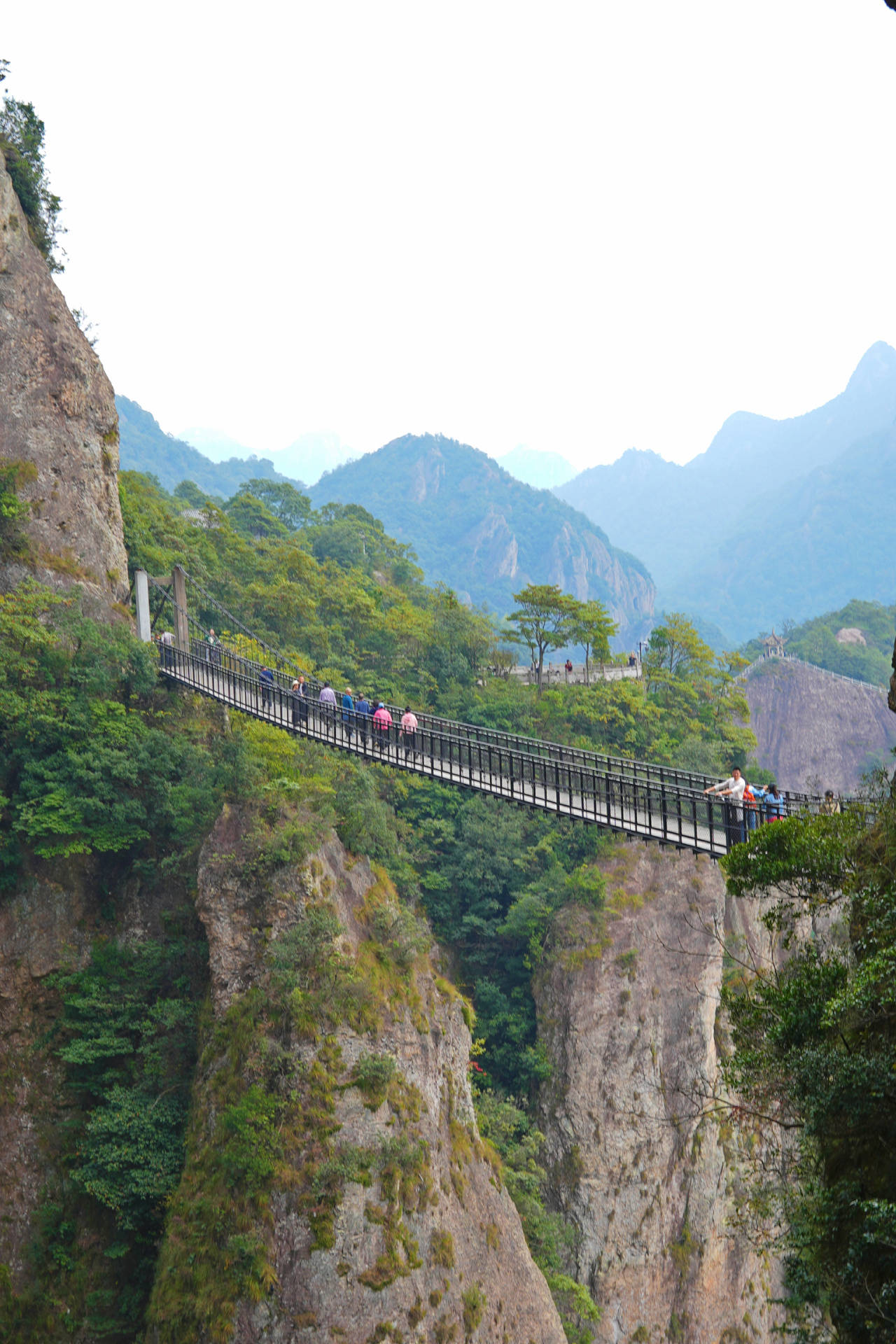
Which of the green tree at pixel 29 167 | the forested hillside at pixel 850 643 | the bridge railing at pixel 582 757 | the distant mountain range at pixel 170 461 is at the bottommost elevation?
the bridge railing at pixel 582 757

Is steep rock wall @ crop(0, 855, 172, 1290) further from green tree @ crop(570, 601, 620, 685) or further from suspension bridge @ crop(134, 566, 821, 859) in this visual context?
green tree @ crop(570, 601, 620, 685)

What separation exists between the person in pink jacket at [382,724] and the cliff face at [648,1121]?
9.46m

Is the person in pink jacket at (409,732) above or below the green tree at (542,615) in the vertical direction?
below

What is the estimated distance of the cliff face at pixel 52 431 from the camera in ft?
67.0

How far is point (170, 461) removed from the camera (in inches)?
4656

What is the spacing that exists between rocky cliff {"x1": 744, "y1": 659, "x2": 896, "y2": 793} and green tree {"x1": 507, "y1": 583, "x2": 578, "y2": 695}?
85.5 feet

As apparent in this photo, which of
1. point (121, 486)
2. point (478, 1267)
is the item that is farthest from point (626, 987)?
point (121, 486)

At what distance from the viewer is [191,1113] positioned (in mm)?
15445

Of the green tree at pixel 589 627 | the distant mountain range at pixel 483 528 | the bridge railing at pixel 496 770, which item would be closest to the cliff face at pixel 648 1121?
the bridge railing at pixel 496 770

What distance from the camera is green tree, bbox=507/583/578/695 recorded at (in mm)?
33500

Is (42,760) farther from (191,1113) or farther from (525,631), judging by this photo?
(525,631)

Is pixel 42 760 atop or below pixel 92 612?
below

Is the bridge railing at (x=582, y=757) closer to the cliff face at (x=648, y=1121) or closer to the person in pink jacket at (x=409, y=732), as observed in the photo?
the person in pink jacket at (x=409, y=732)

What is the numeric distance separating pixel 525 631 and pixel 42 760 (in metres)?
19.6
